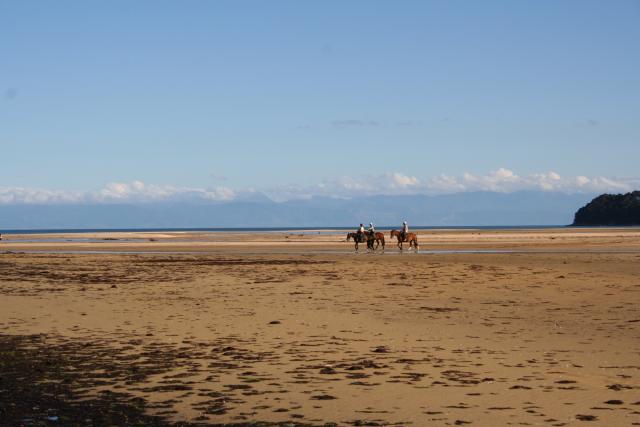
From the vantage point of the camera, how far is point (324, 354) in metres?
13.0

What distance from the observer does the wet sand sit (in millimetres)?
9219

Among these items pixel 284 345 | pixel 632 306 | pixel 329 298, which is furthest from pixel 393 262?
pixel 284 345

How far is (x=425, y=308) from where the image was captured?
19.1m

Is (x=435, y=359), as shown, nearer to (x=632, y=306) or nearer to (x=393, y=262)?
(x=632, y=306)

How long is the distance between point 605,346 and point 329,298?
953 cm

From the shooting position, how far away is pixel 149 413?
916 centimetres

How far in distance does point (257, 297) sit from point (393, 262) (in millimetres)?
17502

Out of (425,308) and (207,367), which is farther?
(425,308)

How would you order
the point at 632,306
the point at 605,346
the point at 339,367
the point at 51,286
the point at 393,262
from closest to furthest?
the point at 339,367 < the point at 605,346 < the point at 632,306 < the point at 51,286 < the point at 393,262

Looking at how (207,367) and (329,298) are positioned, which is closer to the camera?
(207,367)

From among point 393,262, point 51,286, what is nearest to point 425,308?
point 51,286

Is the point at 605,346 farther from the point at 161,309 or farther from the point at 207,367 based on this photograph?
the point at 161,309

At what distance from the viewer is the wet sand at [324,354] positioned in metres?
9.22

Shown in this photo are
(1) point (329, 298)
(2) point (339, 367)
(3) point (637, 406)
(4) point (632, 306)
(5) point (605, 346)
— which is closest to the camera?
(3) point (637, 406)
